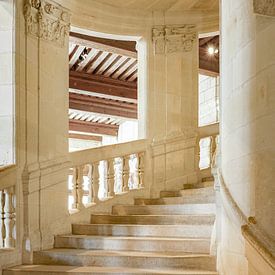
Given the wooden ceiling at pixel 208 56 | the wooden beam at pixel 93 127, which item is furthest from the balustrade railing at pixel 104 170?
the wooden beam at pixel 93 127

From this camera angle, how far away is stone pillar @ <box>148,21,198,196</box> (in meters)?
7.03

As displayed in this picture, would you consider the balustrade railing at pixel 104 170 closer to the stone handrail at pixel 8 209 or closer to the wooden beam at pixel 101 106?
the stone handrail at pixel 8 209

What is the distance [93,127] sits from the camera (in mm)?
14844

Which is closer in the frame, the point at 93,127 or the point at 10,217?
the point at 10,217

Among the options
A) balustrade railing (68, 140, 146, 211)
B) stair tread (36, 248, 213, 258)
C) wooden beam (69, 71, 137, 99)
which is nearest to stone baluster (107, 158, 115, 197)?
balustrade railing (68, 140, 146, 211)

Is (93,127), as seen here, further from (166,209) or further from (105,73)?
(166,209)

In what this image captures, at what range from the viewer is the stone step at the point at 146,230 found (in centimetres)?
521

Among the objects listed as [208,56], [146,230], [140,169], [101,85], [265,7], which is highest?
[208,56]

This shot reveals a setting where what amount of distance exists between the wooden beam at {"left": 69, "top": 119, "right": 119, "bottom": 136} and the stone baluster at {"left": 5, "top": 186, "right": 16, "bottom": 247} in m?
9.04

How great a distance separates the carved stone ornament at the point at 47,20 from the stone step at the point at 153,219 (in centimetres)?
206

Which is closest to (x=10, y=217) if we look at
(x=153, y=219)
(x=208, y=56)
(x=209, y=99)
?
(x=153, y=219)

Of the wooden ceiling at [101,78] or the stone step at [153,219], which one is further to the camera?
the wooden ceiling at [101,78]

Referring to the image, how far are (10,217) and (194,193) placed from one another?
2.28m

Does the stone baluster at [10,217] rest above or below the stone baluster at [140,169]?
below
